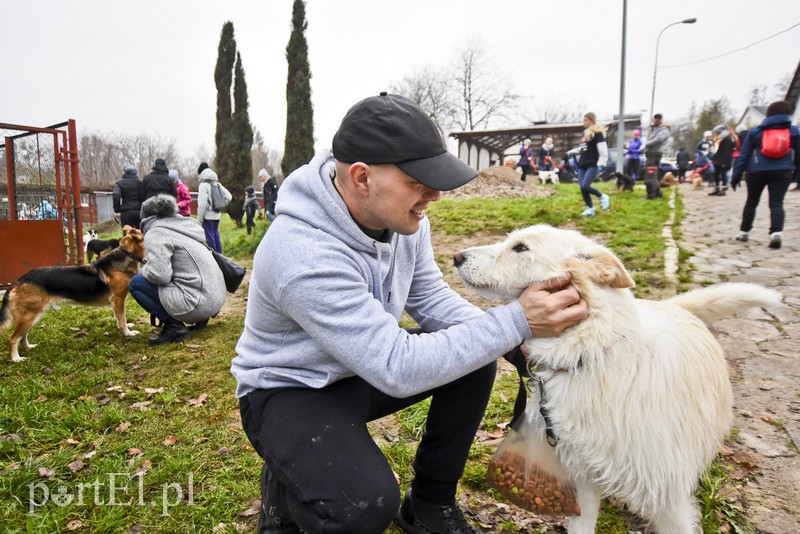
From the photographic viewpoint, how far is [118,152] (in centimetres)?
4109

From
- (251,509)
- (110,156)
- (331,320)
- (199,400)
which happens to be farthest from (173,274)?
(110,156)

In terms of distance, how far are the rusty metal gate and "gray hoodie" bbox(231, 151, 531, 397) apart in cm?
700

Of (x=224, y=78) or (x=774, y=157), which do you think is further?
(x=224, y=78)

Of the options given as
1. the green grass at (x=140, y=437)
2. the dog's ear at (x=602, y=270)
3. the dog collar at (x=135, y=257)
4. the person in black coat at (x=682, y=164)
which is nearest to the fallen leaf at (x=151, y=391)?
the green grass at (x=140, y=437)

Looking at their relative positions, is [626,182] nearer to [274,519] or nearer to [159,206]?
[159,206]

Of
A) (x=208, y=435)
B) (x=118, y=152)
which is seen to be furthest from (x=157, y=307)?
(x=118, y=152)

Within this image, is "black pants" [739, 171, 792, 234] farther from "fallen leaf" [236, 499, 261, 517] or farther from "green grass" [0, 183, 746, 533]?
"fallen leaf" [236, 499, 261, 517]

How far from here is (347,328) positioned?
1.42 meters

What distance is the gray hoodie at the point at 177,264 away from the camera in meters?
4.37

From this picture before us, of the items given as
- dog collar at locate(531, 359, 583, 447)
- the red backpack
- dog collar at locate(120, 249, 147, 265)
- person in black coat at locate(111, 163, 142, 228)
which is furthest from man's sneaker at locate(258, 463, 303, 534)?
person in black coat at locate(111, 163, 142, 228)

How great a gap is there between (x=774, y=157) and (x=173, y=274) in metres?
7.78

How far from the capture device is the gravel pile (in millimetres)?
12125

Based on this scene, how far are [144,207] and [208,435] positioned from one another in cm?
275

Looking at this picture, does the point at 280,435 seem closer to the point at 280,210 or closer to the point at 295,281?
the point at 295,281
